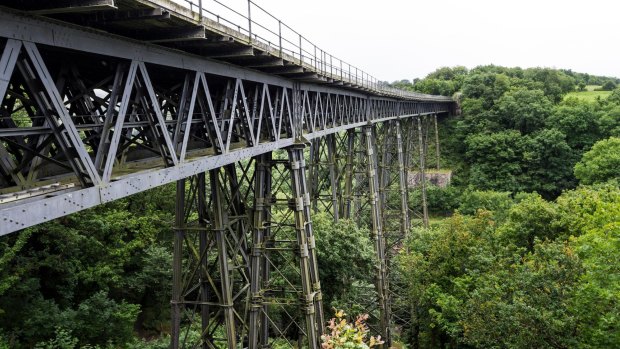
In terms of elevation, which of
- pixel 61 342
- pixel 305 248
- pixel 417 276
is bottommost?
pixel 417 276

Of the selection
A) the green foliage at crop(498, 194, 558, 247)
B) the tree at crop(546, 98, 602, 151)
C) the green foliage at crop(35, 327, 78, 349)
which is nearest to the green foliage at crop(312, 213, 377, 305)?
the green foliage at crop(498, 194, 558, 247)

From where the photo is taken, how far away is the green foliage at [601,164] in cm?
3175

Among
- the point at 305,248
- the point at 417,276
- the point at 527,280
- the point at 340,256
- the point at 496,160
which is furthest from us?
the point at 496,160

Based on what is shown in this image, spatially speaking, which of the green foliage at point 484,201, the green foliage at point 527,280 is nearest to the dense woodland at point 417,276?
the green foliage at point 527,280

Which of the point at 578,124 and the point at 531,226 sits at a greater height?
the point at 578,124

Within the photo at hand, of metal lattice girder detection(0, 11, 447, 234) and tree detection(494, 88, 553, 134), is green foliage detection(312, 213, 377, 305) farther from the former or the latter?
tree detection(494, 88, 553, 134)

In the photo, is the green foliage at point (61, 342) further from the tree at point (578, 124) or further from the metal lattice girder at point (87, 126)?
the tree at point (578, 124)

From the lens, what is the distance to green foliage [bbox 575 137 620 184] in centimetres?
3175

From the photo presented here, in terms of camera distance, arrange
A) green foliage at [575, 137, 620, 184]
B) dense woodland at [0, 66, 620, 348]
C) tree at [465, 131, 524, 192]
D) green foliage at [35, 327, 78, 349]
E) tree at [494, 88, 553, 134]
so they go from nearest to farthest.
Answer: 1. dense woodland at [0, 66, 620, 348]
2. green foliage at [35, 327, 78, 349]
3. green foliage at [575, 137, 620, 184]
4. tree at [465, 131, 524, 192]
5. tree at [494, 88, 553, 134]

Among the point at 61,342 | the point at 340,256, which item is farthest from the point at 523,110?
the point at 61,342

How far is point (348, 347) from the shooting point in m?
4.67

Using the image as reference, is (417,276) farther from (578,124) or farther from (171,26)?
(578,124)

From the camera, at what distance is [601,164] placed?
107 feet

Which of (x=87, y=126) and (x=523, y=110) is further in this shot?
(x=523, y=110)
